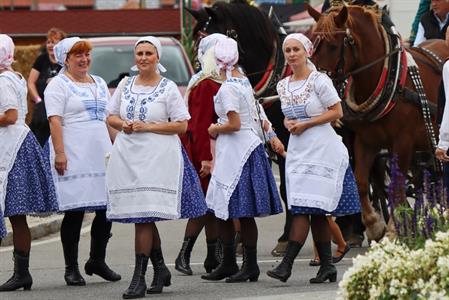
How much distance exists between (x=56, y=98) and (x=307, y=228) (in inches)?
79.7

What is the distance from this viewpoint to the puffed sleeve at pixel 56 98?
11594mm

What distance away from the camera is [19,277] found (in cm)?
1148

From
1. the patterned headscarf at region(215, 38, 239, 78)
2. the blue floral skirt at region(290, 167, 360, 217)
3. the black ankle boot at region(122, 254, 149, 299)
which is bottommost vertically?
the black ankle boot at region(122, 254, 149, 299)

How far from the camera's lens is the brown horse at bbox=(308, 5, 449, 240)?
43.8ft

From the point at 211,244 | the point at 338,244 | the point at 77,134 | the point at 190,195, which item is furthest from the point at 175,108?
the point at 338,244

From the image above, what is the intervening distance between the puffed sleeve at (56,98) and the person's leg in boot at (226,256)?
1.49 m

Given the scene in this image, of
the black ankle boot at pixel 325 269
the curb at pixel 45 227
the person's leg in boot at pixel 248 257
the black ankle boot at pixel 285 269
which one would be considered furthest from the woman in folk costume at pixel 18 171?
the curb at pixel 45 227

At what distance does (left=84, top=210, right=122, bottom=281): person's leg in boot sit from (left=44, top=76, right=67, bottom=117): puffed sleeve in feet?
2.79

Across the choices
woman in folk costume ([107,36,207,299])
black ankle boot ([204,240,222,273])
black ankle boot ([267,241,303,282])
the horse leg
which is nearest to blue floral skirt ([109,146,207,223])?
woman in folk costume ([107,36,207,299])

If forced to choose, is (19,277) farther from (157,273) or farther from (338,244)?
(338,244)

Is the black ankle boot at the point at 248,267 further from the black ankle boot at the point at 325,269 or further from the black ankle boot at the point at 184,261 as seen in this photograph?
the black ankle boot at the point at 184,261

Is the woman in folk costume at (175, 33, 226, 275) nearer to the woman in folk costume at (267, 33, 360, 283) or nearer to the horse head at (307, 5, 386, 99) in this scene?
the woman in folk costume at (267, 33, 360, 283)

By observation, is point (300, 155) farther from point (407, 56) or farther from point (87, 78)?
point (407, 56)

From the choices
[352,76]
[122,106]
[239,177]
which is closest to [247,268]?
[239,177]
